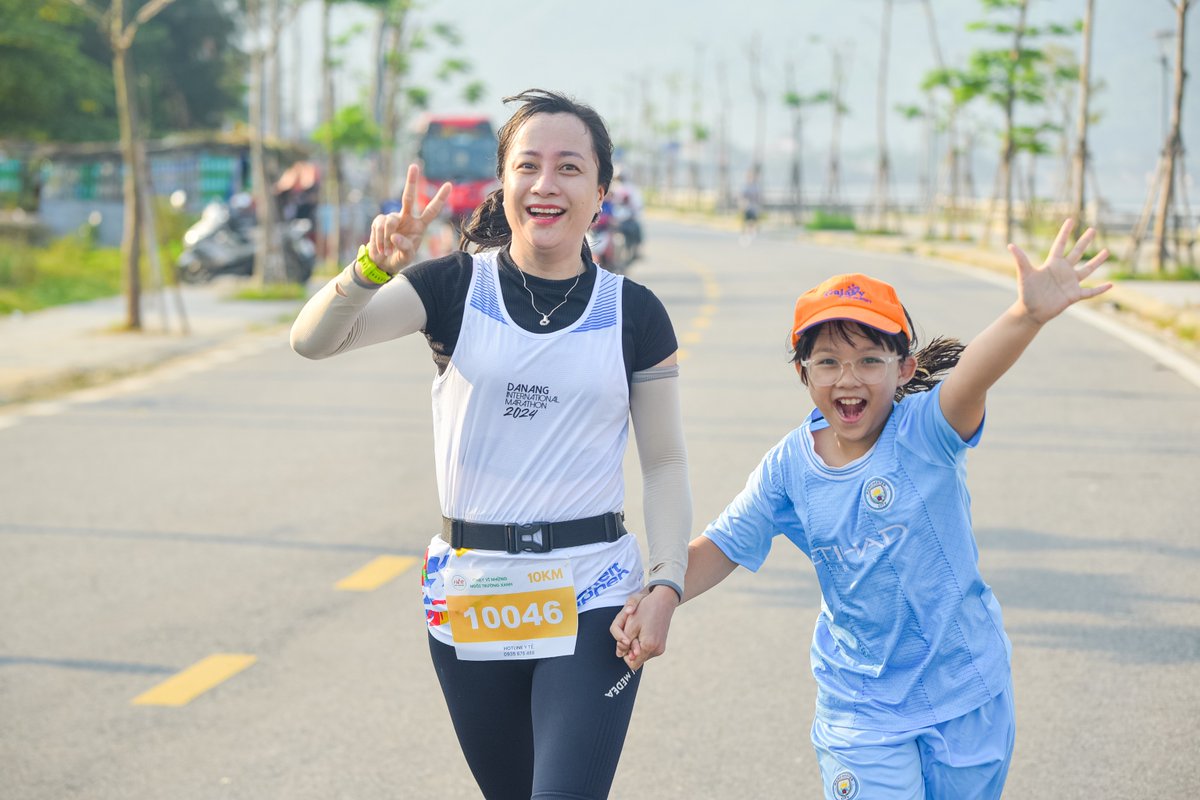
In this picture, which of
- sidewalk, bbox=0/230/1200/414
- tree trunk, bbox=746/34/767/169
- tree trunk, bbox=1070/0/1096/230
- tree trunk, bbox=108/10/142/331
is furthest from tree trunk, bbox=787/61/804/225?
tree trunk, bbox=108/10/142/331

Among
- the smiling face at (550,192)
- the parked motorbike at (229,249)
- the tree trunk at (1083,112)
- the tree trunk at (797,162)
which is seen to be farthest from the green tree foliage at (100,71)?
the smiling face at (550,192)

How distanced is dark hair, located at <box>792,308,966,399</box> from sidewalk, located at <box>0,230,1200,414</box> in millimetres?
10950

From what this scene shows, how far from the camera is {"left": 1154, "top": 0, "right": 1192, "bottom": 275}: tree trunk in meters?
23.3

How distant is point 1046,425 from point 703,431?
7.92ft

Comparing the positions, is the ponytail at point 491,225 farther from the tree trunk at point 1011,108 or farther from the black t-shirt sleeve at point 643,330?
the tree trunk at point 1011,108

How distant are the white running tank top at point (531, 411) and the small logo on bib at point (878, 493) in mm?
549

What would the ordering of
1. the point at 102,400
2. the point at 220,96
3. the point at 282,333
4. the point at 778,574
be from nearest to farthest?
the point at 778,574, the point at 102,400, the point at 282,333, the point at 220,96

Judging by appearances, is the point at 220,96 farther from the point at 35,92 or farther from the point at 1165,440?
the point at 1165,440

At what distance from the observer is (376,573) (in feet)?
25.0

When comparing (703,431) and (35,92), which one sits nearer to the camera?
(703,431)

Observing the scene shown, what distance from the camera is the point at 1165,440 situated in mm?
10680

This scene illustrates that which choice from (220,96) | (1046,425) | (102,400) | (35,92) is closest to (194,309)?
(102,400)

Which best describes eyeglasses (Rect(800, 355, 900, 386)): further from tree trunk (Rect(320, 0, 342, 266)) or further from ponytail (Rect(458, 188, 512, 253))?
tree trunk (Rect(320, 0, 342, 266))

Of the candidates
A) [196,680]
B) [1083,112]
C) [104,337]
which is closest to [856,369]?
[196,680]
